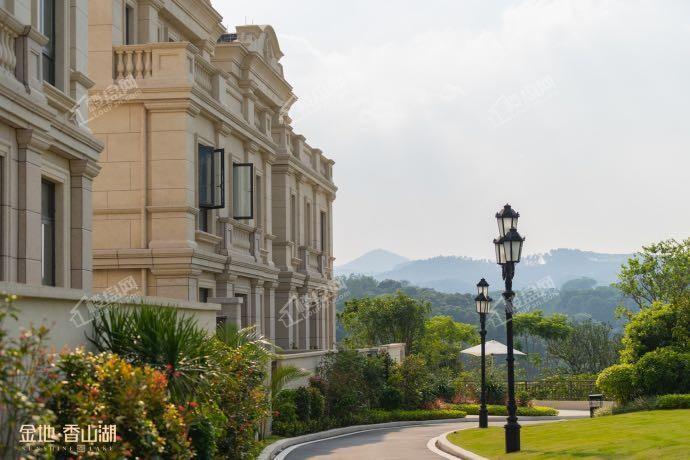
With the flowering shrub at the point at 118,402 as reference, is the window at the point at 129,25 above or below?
above

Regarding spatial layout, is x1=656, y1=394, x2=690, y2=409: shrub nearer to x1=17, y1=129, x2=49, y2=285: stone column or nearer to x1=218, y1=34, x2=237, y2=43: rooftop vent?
x1=17, y1=129, x2=49, y2=285: stone column

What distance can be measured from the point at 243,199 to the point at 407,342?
25004mm

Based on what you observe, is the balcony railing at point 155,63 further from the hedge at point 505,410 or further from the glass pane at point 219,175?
the hedge at point 505,410

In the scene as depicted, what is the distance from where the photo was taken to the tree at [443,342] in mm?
53219

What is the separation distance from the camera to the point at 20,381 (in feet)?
36.1

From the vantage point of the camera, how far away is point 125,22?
26250 millimetres

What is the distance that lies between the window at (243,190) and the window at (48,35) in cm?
1185

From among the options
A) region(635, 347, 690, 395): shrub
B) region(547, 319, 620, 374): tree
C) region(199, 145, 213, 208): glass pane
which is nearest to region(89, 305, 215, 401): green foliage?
region(199, 145, 213, 208): glass pane

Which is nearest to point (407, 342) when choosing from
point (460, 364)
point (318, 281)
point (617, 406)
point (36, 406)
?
point (460, 364)

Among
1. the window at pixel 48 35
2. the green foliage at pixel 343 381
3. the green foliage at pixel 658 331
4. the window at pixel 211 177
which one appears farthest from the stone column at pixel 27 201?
the green foliage at pixel 658 331

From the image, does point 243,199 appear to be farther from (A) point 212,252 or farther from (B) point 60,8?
(B) point 60,8

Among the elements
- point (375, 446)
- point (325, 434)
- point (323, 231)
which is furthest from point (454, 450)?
point (323, 231)

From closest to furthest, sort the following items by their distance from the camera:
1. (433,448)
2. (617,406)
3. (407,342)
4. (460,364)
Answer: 1. (433,448)
2. (617,406)
3. (407,342)
4. (460,364)

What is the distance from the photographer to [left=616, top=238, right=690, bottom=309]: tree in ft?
179
